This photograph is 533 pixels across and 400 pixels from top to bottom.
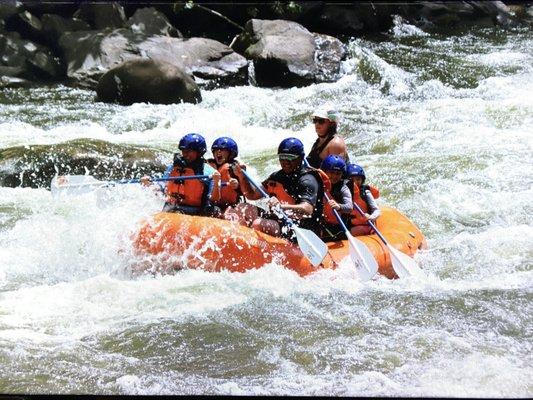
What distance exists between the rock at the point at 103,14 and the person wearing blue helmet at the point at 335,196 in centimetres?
894

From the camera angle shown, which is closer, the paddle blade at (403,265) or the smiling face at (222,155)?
the paddle blade at (403,265)

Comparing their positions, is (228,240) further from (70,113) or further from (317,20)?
(317,20)

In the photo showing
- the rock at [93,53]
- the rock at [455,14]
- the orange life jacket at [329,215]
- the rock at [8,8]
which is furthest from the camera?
the rock at [455,14]

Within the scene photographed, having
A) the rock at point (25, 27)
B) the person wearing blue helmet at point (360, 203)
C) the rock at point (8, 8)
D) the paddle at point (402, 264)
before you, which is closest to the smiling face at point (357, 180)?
the person wearing blue helmet at point (360, 203)

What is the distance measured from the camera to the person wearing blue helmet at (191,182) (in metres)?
5.68

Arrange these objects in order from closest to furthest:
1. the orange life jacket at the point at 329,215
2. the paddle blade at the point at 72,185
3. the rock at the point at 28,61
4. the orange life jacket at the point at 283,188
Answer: the orange life jacket at the point at 283,188
the orange life jacket at the point at 329,215
the paddle blade at the point at 72,185
the rock at the point at 28,61

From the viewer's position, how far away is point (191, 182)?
5.69 meters

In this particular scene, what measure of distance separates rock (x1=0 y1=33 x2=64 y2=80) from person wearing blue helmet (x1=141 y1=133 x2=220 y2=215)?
7365mm

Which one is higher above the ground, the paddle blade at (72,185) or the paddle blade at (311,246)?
the paddle blade at (72,185)

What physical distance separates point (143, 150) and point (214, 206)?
2.34 metres

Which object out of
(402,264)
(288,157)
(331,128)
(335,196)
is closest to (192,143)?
(288,157)

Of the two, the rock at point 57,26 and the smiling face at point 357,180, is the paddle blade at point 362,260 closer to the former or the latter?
the smiling face at point 357,180

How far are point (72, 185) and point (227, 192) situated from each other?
1.19m

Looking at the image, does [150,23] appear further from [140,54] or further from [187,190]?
[187,190]
